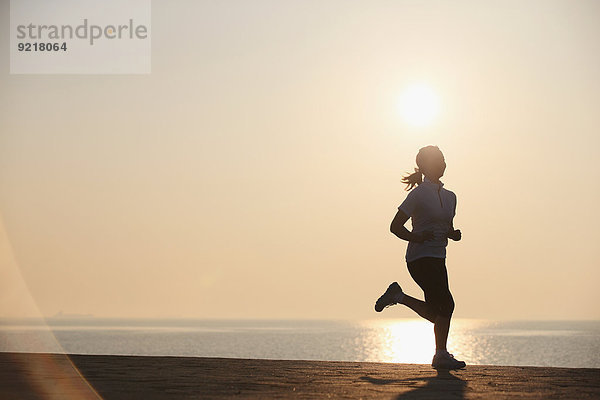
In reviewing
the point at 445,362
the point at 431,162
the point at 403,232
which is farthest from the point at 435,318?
the point at 431,162

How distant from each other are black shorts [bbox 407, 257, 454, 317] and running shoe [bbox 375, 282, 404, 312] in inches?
10.1

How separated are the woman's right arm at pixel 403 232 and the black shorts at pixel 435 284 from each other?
20 cm

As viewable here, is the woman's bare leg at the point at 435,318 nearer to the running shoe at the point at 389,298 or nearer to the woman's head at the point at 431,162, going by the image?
the running shoe at the point at 389,298

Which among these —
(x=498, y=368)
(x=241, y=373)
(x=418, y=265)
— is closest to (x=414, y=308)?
(x=418, y=265)

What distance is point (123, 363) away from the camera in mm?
8555

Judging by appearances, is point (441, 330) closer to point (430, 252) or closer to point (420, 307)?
point (420, 307)

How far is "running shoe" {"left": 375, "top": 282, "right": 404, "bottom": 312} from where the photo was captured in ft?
27.9

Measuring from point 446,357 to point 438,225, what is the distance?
1.19 m

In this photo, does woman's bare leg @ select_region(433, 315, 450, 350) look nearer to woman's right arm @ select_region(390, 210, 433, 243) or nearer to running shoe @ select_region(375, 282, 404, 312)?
running shoe @ select_region(375, 282, 404, 312)

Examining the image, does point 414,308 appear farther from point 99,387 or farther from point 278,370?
point 99,387

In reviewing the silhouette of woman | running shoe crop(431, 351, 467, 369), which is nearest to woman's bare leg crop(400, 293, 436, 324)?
the silhouette of woman

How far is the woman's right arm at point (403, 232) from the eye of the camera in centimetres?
827

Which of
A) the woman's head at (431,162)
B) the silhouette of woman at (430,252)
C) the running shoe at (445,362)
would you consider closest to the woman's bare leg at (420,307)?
the silhouette of woman at (430,252)

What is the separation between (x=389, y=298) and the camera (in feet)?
28.0
